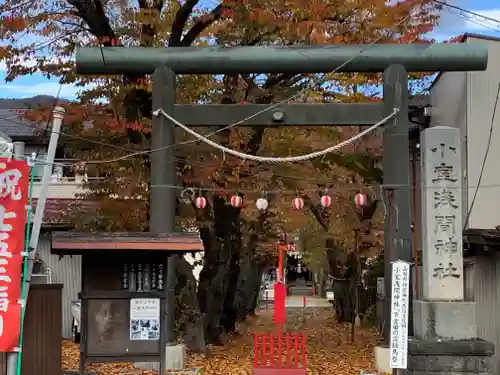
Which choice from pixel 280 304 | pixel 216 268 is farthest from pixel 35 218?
pixel 280 304

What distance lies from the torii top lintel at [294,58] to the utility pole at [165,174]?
1.40 ft

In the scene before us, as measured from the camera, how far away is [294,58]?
46.7ft

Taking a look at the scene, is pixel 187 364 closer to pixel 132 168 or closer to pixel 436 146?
pixel 132 168

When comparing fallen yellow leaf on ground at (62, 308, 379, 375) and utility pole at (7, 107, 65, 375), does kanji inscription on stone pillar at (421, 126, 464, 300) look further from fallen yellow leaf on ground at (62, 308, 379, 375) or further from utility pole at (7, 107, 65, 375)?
utility pole at (7, 107, 65, 375)

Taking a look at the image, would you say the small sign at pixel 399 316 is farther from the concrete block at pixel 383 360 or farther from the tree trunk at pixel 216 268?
the tree trunk at pixel 216 268

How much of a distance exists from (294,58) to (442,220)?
4.56 m

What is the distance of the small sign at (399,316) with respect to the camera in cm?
1205

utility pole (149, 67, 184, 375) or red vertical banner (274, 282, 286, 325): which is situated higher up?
utility pole (149, 67, 184, 375)

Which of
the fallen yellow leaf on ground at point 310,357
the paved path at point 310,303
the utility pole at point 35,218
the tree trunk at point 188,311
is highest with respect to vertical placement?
the utility pole at point 35,218

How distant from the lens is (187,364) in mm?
15469

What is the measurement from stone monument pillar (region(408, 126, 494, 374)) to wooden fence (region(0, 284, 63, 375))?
265 inches

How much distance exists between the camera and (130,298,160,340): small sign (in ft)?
36.1

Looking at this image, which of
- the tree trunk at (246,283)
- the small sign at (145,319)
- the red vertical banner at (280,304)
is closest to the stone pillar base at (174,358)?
the small sign at (145,319)

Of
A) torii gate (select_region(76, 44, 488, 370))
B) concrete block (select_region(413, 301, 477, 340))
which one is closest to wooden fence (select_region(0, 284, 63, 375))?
torii gate (select_region(76, 44, 488, 370))
